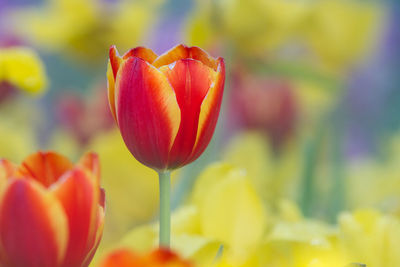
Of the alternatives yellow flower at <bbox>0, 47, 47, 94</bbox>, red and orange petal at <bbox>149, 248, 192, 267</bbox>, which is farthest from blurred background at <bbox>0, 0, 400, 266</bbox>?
red and orange petal at <bbox>149, 248, 192, 267</bbox>

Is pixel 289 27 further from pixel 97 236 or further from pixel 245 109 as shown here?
pixel 97 236

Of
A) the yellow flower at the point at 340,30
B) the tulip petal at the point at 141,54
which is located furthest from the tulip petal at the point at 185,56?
the yellow flower at the point at 340,30

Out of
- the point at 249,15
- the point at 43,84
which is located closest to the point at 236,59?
the point at 249,15

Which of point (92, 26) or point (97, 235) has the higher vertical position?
point (92, 26)

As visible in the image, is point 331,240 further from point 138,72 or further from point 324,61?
point 324,61

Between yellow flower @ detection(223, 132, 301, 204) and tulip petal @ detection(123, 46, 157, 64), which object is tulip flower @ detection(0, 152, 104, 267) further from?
yellow flower @ detection(223, 132, 301, 204)

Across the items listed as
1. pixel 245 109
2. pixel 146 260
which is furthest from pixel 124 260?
pixel 245 109
